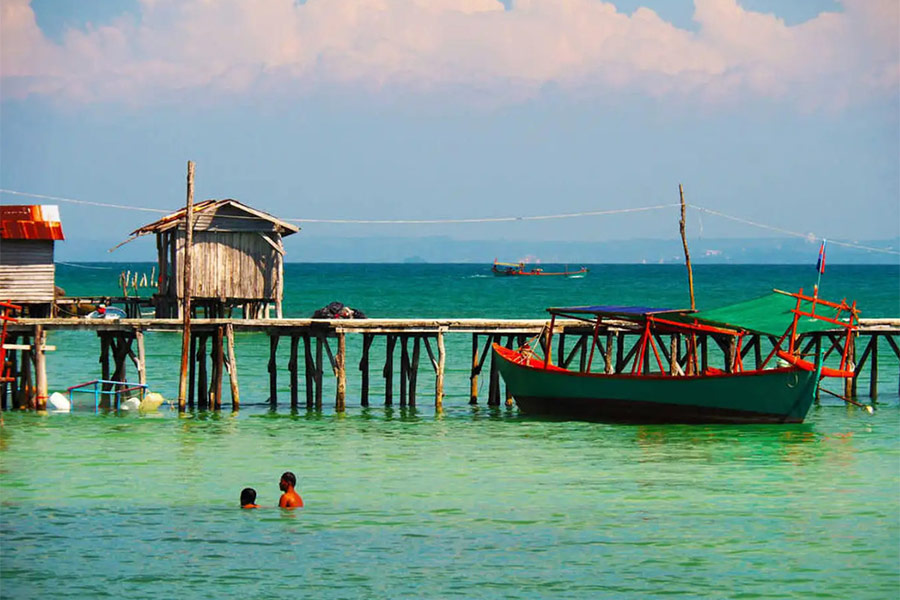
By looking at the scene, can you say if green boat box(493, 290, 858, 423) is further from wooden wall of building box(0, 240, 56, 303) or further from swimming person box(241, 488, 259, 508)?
wooden wall of building box(0, 240, 56, 303)

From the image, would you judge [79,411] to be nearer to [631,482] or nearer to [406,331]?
[406,331]

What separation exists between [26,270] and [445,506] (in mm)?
24753

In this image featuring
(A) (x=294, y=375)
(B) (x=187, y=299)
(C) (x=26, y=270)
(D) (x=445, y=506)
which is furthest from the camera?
(C) (x=26, y=270)

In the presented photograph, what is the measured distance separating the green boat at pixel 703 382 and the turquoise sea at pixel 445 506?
2.33 ft

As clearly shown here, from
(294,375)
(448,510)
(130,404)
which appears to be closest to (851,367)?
(294,375)

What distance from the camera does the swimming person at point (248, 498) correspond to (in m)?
22.6

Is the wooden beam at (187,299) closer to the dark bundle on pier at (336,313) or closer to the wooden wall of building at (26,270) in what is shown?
the wooden wall of building at (26,270)

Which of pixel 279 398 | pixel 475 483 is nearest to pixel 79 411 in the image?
pixel 279 398

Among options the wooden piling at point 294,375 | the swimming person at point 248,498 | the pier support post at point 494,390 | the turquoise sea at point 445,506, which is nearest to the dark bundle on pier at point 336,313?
the wooden piling at point 294,375

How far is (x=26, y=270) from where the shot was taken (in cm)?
4309

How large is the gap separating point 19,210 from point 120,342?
9258 millimetres

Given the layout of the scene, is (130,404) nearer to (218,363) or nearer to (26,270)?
(218,363)

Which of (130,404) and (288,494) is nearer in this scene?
(288,494)

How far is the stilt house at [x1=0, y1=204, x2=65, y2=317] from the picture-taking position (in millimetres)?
42688
